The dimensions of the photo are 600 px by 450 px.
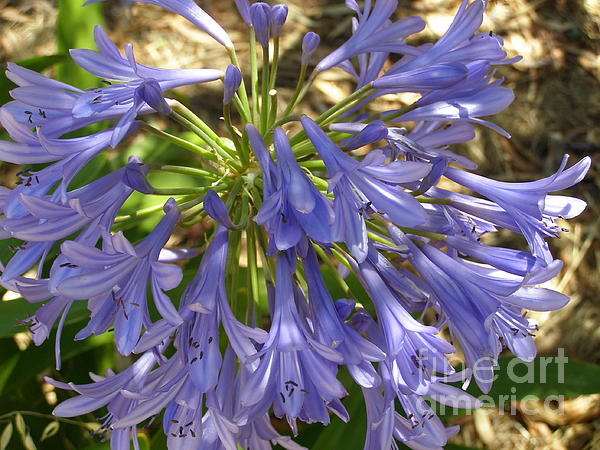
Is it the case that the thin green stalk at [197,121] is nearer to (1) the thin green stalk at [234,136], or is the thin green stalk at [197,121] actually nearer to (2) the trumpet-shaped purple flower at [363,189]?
(1) the thin green stalk at [234,136]

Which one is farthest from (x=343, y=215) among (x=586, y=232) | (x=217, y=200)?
(x=586, y=232)

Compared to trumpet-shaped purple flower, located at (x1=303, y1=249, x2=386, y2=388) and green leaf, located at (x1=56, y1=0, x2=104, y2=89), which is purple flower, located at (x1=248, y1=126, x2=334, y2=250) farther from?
green leaf, located at (x1=56, y1=0, x2=104, y2=89)

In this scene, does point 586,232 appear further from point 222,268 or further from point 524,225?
point 222,268

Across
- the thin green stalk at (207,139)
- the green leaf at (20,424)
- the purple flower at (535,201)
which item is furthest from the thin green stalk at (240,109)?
the green leaf at (20,424)

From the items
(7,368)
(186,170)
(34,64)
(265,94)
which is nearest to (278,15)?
(265,94)

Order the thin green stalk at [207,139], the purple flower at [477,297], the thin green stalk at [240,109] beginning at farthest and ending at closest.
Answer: the thin green stalk at [240,109]
the thin green stalk at [207,139]
the purple flower at [477,297]
